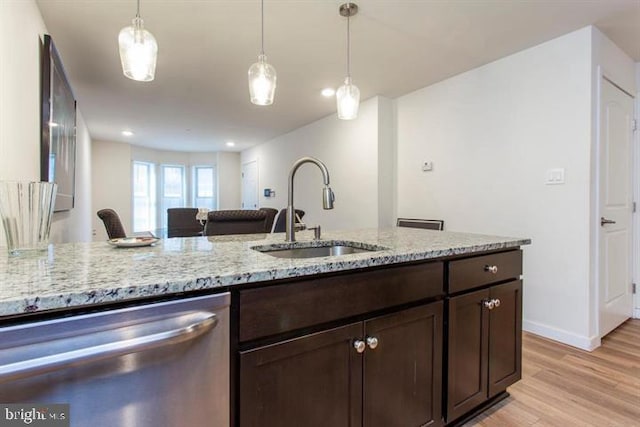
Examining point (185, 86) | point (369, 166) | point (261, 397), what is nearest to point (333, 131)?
point (369, 166)

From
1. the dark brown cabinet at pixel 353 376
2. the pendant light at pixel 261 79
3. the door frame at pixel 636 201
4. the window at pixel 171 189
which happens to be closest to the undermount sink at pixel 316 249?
the dark brown cabinet at pixel 353 376

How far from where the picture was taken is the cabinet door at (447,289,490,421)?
1294 mm

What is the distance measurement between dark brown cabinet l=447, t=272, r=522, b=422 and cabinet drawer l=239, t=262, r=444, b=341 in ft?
0.80

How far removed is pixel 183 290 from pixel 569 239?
275 cm

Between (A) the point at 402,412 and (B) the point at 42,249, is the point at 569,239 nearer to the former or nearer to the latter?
(A) the point at 402,412

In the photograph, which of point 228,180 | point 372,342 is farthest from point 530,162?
point 228,180

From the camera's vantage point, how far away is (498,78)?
9.17ft

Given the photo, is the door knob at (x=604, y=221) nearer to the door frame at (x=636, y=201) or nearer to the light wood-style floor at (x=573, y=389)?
the door frame at (x=636, y=201)

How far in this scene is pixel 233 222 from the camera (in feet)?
8.86

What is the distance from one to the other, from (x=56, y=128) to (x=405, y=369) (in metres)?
2.78

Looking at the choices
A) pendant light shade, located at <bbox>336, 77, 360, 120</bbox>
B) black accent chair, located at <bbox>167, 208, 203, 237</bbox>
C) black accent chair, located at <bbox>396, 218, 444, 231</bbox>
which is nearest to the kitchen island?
pendant light shade, located at <bbox>336, 77, 360, 120</bbox>

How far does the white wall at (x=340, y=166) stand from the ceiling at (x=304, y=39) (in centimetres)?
43

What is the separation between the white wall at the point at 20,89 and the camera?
147cm

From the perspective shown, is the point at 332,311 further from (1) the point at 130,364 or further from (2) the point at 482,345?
(2) the point at 482,345
